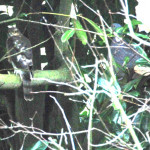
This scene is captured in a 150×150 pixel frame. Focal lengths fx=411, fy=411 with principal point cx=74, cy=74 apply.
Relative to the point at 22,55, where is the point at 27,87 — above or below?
below

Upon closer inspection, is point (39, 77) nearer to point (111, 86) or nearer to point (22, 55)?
point (22, 55)

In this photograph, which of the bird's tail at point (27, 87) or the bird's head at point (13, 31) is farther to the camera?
the bird's head at point (13, 31)

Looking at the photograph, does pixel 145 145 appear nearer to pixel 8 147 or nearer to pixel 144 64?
pixel 144 64

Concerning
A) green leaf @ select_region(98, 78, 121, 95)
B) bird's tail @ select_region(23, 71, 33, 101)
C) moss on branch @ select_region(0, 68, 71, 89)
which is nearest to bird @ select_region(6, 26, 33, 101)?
bird's tail @ select_region(23, 71, 33, 101)

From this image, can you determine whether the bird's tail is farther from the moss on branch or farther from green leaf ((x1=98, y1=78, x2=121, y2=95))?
green leaf ((x1=98, y1=78, x2=121, y2=95))

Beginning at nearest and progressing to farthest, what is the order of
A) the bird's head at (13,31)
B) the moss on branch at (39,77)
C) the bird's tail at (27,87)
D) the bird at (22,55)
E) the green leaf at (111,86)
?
the green leaf at (111,86), the moss on branch at (39,77), the bird's tail at (27,87), the bird at (22,55), the bird's head at (13,31)

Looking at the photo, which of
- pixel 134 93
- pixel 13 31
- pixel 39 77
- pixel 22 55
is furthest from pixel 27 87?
pixel 134 93

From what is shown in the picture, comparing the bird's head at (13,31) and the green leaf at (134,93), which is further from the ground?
the bird's head at (13,31)

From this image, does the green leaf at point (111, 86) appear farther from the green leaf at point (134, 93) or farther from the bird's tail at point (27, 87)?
the bird's tail at point (27, 87)

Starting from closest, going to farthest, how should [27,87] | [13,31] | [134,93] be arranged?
1. [134,93]
2. [27,87]
3. [13,31]

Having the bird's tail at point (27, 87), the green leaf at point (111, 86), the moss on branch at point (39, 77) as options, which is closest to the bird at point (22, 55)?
the bird's tail at point (27, 87)

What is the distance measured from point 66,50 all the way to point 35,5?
18.7 inches

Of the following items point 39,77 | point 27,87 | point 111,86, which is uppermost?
point 111,86

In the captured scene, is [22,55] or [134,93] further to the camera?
[22,55]
